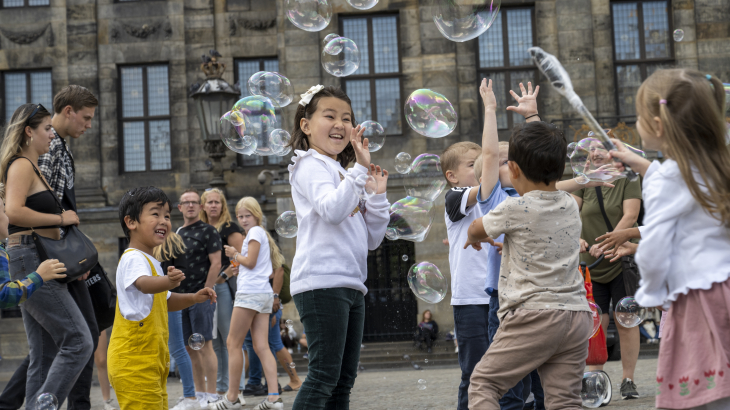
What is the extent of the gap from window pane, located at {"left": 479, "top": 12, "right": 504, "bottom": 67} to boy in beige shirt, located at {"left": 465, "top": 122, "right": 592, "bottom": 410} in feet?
38.2

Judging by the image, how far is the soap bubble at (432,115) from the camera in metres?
5.52

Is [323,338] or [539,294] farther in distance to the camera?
[323,338]

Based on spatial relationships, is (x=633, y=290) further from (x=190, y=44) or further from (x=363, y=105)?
(x=190, y=44)

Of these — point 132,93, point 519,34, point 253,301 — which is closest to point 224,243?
point 253,301

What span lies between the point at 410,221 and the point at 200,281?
2658 mm

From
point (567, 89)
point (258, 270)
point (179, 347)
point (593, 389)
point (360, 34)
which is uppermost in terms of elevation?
point (360, 34)

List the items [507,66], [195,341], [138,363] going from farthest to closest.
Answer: [507,66]
[195,341]
[138,363]

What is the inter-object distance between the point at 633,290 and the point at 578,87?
30.0 feet

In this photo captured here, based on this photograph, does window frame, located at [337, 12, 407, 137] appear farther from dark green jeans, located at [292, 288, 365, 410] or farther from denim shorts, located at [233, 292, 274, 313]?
dark green jeans, located at [292, 288, 365, 410]

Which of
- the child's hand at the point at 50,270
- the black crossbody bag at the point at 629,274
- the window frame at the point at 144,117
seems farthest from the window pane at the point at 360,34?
the child's hand at the point at 50,270

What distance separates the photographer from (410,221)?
4.93m

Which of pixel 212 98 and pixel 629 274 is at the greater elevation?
pixel 212 98

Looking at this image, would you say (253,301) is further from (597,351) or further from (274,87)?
A: (597,351)

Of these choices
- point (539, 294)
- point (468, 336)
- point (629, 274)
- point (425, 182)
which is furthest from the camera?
point (629, 274)
